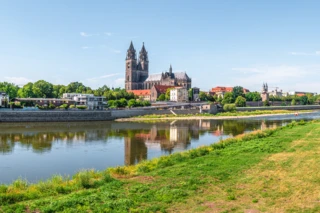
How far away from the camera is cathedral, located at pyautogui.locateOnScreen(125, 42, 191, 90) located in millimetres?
136875

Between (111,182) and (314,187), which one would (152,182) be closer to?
(111,182)

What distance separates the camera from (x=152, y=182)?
12086 mm

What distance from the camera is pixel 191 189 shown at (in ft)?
35.6

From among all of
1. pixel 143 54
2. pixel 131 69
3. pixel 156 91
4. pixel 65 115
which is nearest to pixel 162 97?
pixel 156 91

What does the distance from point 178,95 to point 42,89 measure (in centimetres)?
4725

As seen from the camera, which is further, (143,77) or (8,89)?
(143,77)

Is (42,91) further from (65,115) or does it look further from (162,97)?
(65,115)

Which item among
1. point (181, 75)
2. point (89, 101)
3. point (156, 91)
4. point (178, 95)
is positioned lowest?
point (89, 101)

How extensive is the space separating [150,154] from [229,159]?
9.61 m

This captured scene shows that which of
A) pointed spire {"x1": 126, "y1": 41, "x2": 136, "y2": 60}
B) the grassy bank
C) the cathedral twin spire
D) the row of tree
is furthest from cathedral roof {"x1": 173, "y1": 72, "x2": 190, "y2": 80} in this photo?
the grassy bank

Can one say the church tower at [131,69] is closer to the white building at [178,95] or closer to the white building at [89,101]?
the white building at [178,95]

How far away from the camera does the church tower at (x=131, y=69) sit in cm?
14000

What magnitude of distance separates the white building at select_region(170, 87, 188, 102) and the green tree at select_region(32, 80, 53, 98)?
142ft

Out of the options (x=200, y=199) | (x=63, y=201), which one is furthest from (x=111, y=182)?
(x=200, y=199)
